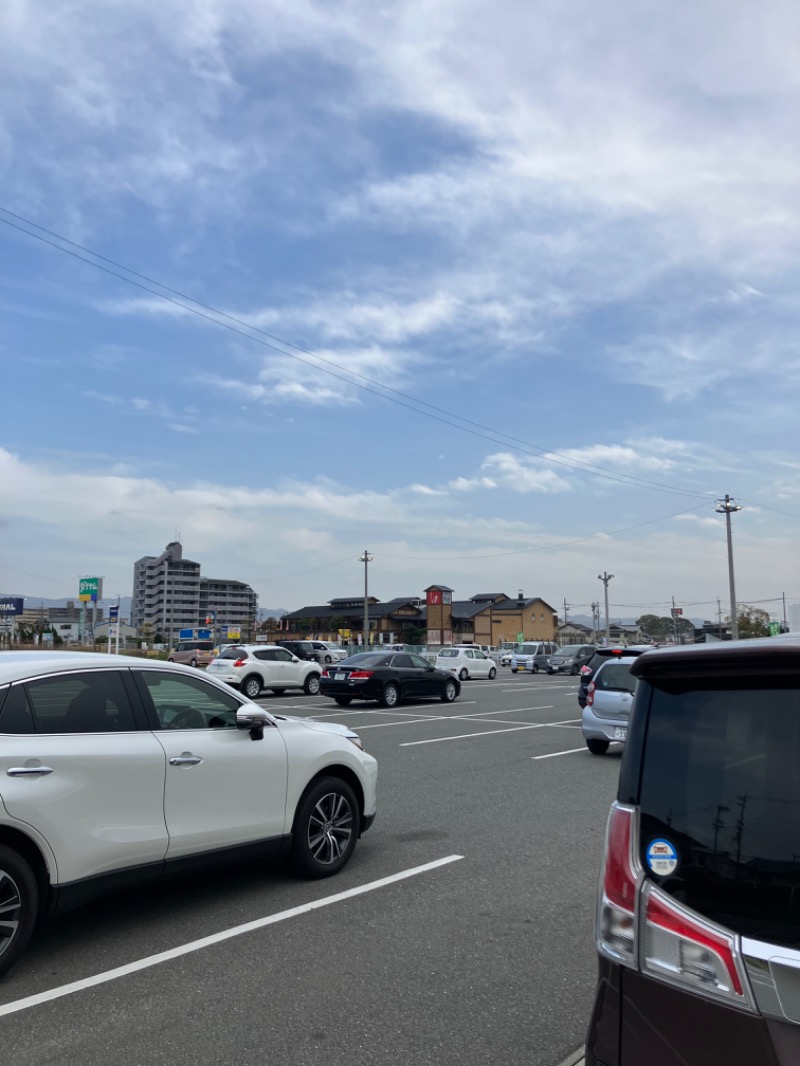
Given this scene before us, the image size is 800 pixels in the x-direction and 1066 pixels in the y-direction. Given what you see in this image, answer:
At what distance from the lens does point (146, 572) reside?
166125 mm

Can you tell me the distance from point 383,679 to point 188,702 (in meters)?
16.7

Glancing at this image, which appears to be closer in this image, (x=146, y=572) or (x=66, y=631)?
(x=66, y=631)

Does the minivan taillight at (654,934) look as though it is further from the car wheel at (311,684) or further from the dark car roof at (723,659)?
the car wheel at (311,684)

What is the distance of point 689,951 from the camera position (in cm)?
207

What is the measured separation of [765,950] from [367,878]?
452cm

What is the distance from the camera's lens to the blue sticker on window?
7.17 feet

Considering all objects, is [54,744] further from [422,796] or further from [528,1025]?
[422,796]

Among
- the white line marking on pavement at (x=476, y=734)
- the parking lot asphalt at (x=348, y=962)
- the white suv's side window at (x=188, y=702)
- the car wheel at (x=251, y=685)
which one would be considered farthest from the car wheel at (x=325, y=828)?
the car wheel at (x=251, y=685)

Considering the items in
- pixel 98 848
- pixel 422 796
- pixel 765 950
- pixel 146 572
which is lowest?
pixel 422 796

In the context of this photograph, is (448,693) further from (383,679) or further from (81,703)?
(81,703)

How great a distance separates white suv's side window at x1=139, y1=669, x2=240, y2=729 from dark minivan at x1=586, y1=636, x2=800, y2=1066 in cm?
354

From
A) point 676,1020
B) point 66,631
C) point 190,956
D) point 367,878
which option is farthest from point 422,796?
point 66,631

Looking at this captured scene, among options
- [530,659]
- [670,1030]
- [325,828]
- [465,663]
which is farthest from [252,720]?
[530,659]

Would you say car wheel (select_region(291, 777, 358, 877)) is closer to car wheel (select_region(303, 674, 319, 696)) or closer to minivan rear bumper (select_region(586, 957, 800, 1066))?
minivan rear bumper (select_region(586, 957, 800, 1066))
